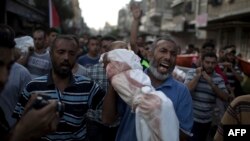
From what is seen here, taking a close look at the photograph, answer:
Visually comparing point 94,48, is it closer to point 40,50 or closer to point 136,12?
A: point 40,50

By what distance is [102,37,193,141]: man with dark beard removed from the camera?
10.7 ft

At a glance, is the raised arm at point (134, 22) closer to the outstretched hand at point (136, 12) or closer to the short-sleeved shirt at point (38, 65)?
the outstretched hand at point (136, 12)

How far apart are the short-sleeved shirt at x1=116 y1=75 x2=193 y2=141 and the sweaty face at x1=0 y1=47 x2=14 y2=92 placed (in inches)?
59.0

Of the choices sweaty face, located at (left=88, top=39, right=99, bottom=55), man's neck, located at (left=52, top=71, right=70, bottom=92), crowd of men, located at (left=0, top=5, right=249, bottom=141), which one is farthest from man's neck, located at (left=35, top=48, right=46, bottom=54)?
man's neck, located at (left=52, top=71, right=70, bottom=92)

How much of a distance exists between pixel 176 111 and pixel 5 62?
5.85ft

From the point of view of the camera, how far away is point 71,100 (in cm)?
353

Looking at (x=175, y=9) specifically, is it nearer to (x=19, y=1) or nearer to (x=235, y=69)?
(x=19, y=1)

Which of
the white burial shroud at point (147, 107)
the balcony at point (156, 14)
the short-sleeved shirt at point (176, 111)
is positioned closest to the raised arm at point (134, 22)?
the short-sleeved shirt at point (176, 111)

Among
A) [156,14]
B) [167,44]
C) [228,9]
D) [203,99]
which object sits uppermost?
[156,14]

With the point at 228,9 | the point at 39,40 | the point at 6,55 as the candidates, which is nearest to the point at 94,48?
the point at 39,40

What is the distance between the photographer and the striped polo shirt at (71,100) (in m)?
3.47

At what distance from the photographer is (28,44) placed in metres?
6.53

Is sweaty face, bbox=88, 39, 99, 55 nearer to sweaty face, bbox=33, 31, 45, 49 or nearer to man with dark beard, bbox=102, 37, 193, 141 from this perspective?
sweaty face, bbox=33, 31, 45, 49

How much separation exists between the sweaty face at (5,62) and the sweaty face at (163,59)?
5.91 ft
